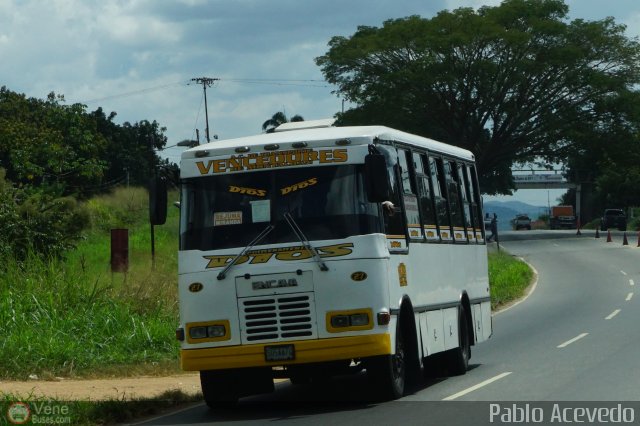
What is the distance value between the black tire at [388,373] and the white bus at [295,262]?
0.01 m

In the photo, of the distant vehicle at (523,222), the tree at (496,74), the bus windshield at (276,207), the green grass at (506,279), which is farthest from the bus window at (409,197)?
the distant vehicle at (523,222)

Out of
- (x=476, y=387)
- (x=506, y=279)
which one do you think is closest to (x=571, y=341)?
(x=476, y=387)

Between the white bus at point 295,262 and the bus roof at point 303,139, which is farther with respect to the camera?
the bus roof at point 303,139

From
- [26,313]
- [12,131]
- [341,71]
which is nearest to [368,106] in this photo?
[341,71]

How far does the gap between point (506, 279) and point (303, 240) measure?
2806 cm

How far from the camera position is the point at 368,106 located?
7362 centimetres

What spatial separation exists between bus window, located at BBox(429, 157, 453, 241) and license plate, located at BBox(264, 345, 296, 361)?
4176mm

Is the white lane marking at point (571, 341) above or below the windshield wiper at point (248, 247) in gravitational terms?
below

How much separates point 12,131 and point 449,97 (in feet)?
87.1

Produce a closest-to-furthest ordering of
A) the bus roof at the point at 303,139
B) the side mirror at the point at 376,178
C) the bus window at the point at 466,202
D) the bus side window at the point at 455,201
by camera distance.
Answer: the side mirror at the point at 376,178
the bus roof at the point at 303,139
the bus side window at the point at 455,201
the bus window at the point at 466,202

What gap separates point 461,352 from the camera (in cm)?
1773

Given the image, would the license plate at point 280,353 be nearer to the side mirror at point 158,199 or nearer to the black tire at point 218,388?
the black tire at point 218,388

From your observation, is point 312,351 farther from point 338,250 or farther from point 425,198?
point 425,198

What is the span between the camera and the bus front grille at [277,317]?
1356 centimetres
